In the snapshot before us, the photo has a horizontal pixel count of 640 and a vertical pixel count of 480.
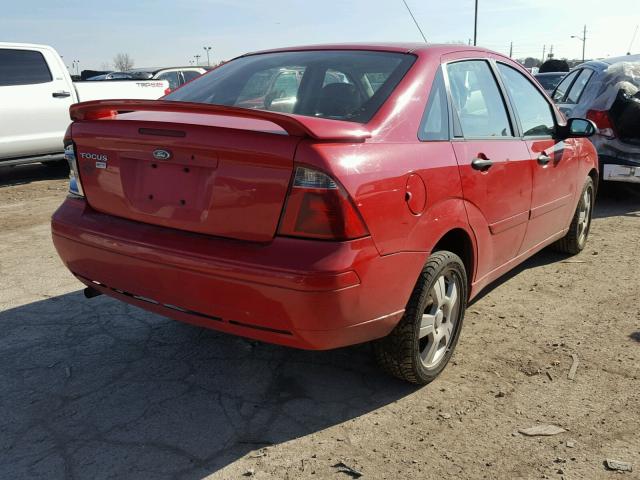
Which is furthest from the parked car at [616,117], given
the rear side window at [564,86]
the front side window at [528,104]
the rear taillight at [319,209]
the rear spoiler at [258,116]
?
the rear taillight at [319,209]

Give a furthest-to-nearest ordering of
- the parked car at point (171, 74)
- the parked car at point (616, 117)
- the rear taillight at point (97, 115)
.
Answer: the parked car at point (171, 74) < the parked car at point (616, 117) < the rear taillight at point (97, 115)

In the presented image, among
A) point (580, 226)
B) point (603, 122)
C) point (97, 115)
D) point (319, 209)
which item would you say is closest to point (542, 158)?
point (580, 226)

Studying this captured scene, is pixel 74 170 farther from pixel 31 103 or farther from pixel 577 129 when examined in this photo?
pixel 31 103

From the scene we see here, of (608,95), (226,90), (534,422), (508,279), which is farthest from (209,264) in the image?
(608,95)

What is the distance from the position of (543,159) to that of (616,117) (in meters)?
3.53

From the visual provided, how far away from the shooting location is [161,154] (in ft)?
8.45

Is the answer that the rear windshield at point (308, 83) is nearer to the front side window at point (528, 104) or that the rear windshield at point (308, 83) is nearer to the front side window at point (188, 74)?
the front side window at point (528, 104)

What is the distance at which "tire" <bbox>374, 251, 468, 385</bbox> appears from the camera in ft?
9.11

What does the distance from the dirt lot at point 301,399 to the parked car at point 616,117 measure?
2.96 m

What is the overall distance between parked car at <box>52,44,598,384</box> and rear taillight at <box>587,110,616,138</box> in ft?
12.6

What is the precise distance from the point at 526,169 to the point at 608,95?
393 centimetres

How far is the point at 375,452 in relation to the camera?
2.51 m

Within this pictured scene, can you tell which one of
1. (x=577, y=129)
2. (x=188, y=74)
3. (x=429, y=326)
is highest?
(x=577, y=129)

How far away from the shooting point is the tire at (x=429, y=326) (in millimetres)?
2777
